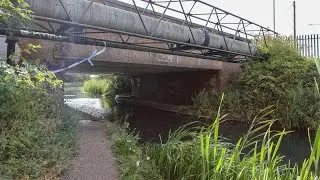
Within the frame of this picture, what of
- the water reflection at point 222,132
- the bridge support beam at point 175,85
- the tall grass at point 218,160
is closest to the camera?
the tall grass at point 218,160

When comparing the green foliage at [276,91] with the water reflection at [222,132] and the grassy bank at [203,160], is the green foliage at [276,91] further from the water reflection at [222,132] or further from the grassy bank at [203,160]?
the grassy bank at [203,160]

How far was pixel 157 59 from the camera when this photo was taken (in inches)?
379

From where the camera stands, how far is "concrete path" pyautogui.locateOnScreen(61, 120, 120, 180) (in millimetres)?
3722

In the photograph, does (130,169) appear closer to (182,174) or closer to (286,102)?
(182,174)

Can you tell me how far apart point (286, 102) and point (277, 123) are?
760mm

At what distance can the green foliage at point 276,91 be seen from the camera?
981cm

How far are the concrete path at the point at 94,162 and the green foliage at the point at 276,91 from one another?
21.7 ft

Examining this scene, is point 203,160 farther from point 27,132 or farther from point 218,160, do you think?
point 27,132

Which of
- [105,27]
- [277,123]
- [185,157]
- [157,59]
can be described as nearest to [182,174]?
[185,157]

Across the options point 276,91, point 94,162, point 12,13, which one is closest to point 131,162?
point 94,162

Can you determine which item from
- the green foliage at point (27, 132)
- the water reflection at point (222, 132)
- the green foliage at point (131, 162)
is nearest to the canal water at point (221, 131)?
the water reflection at point (222, 132)

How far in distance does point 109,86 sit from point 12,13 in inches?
897

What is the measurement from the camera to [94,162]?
4246mm

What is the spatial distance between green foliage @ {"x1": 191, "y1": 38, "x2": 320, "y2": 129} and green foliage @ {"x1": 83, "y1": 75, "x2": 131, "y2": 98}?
391 inches
